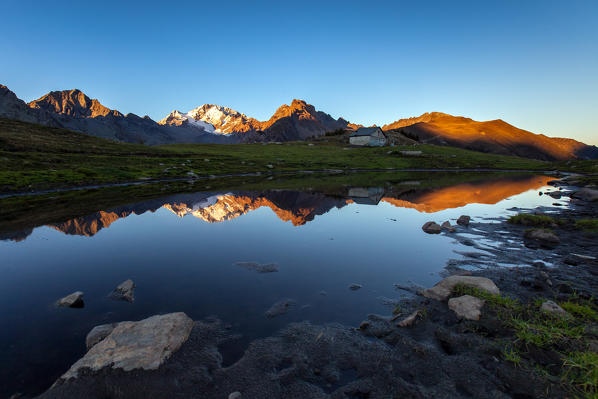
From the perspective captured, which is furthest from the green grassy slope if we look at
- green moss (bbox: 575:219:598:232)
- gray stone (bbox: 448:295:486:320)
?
green moss (bbox: 575:219:598:232)

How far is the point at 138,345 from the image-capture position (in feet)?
22.0

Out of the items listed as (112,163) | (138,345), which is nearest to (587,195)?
(138,345)

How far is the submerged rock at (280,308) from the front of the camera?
903 cm

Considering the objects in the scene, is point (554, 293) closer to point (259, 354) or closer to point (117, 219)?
point (259, 354)

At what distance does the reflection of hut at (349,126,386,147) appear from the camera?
15075cm

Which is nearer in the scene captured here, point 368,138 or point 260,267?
point 260,267

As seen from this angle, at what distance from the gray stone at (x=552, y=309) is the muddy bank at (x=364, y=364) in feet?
1.90

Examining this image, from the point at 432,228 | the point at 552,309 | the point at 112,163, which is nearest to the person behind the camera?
the point at 552,309

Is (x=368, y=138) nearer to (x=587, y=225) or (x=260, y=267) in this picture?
(x=587, y=225)

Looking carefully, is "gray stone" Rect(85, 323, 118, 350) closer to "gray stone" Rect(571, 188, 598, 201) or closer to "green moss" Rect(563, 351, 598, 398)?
"green moss" Rect(563, 351, 598, 398)

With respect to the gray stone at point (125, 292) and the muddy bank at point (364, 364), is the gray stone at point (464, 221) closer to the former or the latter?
the muddy bank at point (364, 364)

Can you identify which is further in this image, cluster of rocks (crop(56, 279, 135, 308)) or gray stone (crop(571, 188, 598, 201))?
gray stone (crop(571, 188, 598, 201))

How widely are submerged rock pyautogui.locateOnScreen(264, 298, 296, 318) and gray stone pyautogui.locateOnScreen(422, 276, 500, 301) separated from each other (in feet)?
17.2

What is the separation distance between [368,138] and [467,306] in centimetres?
15168
